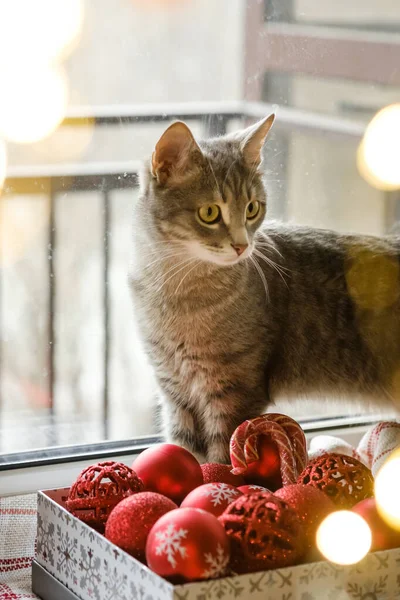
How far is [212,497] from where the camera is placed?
2.97ft

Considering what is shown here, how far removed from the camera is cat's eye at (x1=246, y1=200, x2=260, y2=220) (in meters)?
1.22

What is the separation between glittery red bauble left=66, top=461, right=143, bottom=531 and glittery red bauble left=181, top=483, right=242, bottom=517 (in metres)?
0.07

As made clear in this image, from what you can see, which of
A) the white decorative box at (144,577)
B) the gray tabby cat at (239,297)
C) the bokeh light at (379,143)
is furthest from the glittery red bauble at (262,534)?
the bokeh light at (379,143)

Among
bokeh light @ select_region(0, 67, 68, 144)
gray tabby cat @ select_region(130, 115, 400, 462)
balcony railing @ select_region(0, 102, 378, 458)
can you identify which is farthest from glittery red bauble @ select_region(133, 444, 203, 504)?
bokeh light @ select_region(0, 67, 68, 144)

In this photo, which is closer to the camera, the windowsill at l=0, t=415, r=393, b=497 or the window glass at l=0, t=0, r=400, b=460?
the windowsill at l=0, t=415, r=393, b=497

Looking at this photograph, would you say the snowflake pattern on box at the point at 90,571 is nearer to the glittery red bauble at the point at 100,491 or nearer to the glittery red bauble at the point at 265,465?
the glittery red bauble at the point at 100,491

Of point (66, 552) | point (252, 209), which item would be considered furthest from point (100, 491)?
point (252, 209)

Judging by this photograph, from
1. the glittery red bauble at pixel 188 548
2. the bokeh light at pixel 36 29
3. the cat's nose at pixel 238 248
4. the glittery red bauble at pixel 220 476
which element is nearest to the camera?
the glittery red bauble at pixel 188 548

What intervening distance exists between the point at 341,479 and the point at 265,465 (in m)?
0.13

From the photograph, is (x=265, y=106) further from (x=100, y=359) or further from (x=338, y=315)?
(x=100, y=359)

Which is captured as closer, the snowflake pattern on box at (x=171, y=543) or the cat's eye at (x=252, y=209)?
the snowflake pattern on box at (x=171, y=543)

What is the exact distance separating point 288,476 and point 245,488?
3.1 inches

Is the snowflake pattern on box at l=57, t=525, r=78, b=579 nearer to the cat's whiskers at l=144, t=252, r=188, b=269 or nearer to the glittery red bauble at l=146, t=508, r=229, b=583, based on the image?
the glittery red bauble at l=146, t=508, r=229, b=583

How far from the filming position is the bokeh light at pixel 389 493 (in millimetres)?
924
